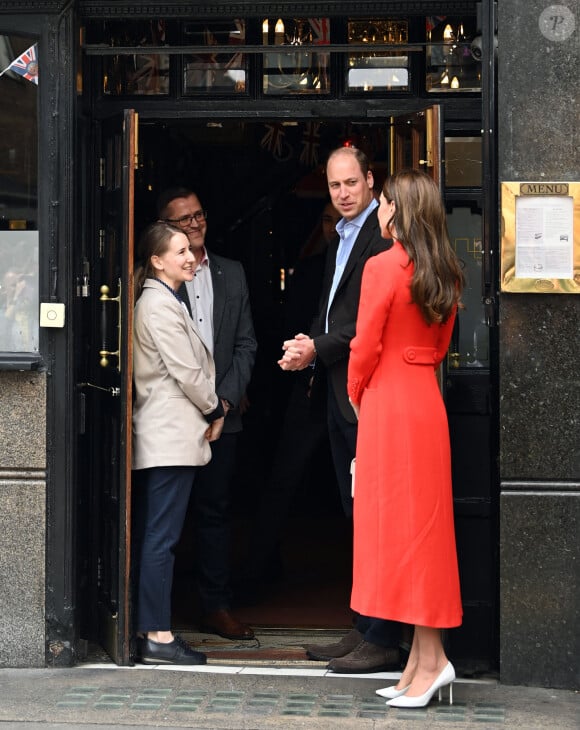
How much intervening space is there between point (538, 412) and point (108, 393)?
2025 millimetres

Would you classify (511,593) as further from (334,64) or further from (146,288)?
(334,64)

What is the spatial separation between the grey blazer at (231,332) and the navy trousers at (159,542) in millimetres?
590

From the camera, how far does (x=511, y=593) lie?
224 inches

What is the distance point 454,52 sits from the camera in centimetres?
607

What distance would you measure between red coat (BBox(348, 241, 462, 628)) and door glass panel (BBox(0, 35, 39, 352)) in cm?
165

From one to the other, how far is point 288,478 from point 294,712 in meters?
1.99

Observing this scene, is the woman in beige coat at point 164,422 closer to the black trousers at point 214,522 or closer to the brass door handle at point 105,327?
the brass door handle at point 105,327

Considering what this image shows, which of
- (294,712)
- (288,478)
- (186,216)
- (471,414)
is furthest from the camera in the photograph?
(288,478)

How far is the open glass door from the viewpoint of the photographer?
5980 millimetres

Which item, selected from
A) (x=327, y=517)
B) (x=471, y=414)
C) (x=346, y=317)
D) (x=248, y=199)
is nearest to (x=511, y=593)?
(x=471, y=414)

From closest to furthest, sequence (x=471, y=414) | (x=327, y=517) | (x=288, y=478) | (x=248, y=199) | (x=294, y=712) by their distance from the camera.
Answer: (x=294, y=712), (x=471, y=414), (x=288, y=478), (x=327, y=517), (x=248, y=199)

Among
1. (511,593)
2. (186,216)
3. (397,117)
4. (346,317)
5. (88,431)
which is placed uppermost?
(397,117)

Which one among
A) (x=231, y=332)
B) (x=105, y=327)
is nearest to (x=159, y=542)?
(x=105, y=327)

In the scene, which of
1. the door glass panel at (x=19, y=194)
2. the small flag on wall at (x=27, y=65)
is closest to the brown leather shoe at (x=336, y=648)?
the door glass panel at (x=19, y=194)
